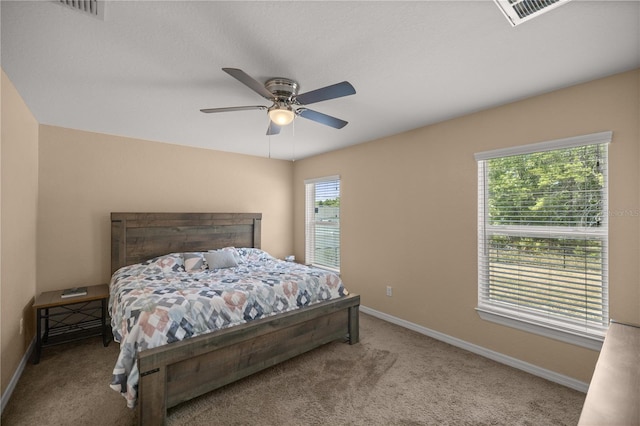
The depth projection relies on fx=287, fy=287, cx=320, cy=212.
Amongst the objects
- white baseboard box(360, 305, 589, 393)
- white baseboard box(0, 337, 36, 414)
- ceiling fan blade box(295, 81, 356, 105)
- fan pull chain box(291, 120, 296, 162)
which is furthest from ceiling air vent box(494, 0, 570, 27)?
white baseboard box(0, 337, 36, 414)

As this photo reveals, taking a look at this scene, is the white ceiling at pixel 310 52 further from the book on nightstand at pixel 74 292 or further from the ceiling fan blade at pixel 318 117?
the book on nightstand at pixel 74 292

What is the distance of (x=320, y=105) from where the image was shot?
2.63 m

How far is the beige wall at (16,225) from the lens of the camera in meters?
2.09

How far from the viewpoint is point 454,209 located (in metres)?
3.05

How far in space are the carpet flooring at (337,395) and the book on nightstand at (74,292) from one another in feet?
1.84

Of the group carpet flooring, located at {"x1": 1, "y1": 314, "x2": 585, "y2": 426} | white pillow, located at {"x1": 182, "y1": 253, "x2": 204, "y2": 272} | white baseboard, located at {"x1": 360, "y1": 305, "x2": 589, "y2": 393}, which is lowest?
carpet flooring, located at {"x1": 1, "y1": 314, "x2": 585, "y2": 426}

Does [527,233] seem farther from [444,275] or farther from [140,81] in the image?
[140,81]

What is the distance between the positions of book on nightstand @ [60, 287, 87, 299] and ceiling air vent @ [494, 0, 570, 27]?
4170mm

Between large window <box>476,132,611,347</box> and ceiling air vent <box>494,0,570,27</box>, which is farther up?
ceiling air vent <box>494,0,570,27</box>

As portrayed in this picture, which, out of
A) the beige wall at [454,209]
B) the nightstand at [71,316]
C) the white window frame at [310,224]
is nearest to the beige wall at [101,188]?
the nightstand at [71,316]

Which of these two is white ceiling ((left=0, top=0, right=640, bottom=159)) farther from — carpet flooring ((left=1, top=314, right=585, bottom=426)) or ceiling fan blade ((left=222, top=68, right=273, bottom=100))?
carpet flooring ((left=1, top=314, right=585, bottom=426))

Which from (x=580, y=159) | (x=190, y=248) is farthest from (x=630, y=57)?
(x=190, y=248)

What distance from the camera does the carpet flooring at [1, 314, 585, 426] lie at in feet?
6.50

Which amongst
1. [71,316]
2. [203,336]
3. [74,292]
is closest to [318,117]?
[203,336]
